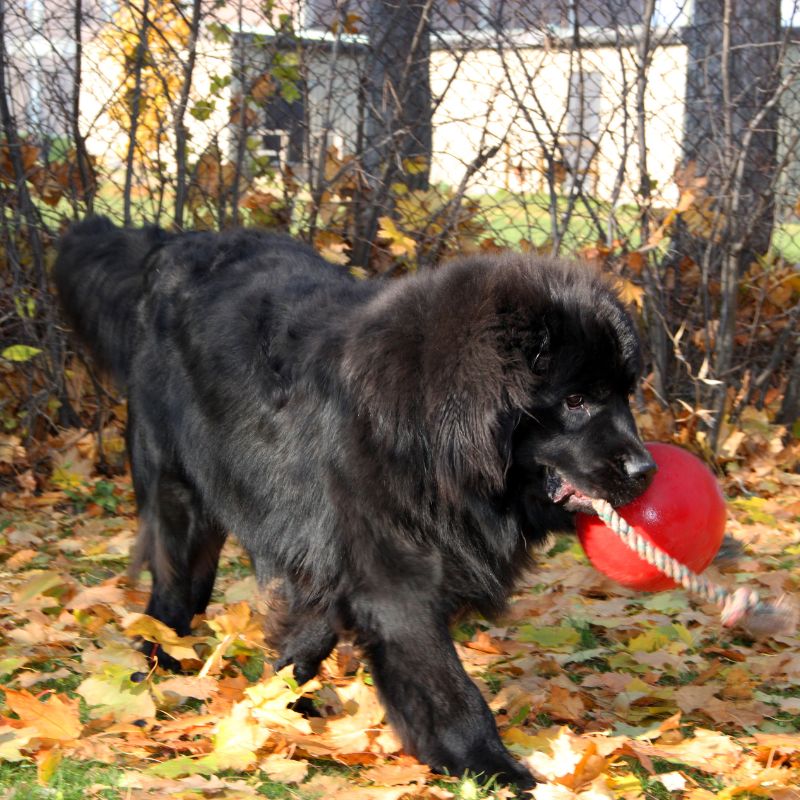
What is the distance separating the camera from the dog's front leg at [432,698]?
295 centimetres

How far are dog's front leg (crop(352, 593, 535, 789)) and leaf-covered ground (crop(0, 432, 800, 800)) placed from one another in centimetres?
8

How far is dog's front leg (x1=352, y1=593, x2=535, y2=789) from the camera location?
295 cm

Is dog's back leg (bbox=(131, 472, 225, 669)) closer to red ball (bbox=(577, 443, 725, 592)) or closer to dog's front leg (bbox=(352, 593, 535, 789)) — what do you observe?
dog's front leg (bbox=(352, 593, 535, 789))

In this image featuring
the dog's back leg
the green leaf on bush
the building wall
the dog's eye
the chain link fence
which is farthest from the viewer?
the building wall

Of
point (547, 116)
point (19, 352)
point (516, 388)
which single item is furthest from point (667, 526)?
point (19, 352)

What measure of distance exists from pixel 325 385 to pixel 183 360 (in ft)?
2.59

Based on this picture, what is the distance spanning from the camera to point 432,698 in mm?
2982

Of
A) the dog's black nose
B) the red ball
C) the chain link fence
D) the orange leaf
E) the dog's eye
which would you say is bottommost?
the orange leaf

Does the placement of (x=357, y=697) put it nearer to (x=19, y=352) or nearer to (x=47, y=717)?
(x=47, y=717)

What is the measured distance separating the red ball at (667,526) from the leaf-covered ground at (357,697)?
0.47 meters

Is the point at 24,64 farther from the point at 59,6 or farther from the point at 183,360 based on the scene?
the point at 183,360

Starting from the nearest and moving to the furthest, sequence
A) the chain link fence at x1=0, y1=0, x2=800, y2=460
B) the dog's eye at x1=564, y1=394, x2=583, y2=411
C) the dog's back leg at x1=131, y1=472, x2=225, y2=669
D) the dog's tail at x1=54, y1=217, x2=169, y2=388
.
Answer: the dog's eye at x1=564, y1=394, x2=583, y2=411, the dog's back leg at x1=131, y1=472, x2=225, y2=669, the dog's tail at x1=54, y1=217, x2=169, y2=388, the chain link fence at x1=0, y1=0, x2=800, y2=460

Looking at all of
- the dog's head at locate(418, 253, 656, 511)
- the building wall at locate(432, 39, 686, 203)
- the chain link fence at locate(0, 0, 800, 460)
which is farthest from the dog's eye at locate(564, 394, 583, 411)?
the building wall at locate(432, 39, 686, 203)

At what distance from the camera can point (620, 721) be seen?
3508 millimetres
